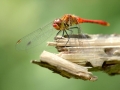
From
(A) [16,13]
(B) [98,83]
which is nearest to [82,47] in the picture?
(B) [98,83]

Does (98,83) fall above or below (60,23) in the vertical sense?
below

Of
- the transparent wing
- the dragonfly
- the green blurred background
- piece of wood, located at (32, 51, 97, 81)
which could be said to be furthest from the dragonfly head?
piece of wood, located at (32, 51, 97, 81)

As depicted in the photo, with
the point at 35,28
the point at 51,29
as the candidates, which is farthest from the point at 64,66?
the point at 35,28

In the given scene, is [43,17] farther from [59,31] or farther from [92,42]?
[92,42]

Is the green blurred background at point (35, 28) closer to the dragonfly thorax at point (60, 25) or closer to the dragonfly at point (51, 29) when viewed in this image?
the dragonfly at point (51, 29)

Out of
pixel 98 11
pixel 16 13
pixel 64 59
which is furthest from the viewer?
pixel 16 13

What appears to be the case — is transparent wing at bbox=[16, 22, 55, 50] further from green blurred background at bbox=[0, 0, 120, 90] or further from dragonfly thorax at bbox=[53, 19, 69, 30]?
green blurred background at bbox=[0, 0, 120, 90]
